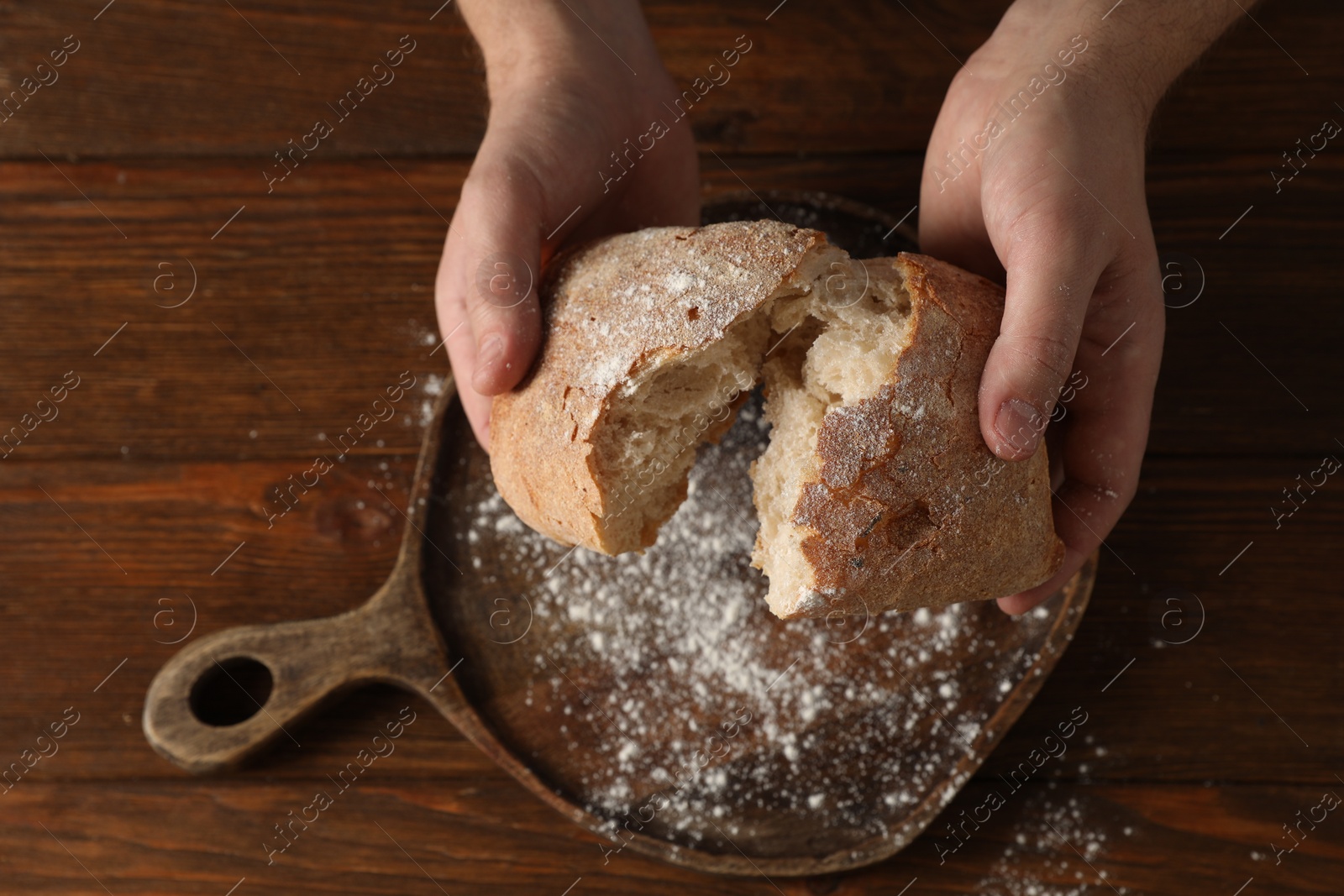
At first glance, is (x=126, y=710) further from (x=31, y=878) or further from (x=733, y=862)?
(x=733, y=862)

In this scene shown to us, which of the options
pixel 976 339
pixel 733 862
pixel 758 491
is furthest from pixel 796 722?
pixel 976 339

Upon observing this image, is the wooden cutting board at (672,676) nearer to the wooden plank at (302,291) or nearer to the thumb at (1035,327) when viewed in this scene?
the wooden plank at (302,291)

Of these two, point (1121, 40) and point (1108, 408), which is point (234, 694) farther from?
point (1121, 40)

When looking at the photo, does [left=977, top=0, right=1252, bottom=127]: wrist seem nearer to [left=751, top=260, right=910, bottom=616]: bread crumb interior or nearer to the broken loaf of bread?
the broken loaf of bread

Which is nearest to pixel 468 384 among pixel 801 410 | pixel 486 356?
pixel 486 356

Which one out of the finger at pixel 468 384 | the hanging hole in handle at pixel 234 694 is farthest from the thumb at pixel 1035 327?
the hanging hole in handle at pixel 234 694
